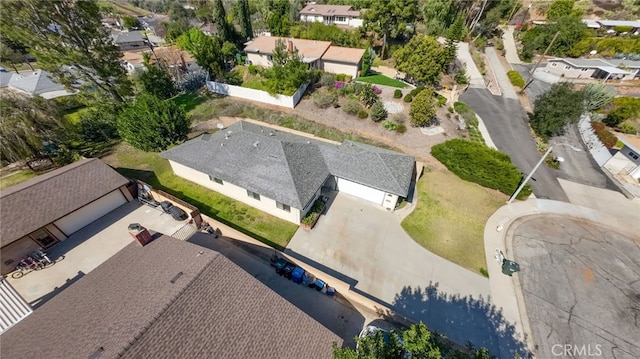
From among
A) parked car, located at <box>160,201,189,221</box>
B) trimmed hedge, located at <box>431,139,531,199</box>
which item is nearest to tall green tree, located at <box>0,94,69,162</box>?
parked car, located at <box>160,201,189,221</box>

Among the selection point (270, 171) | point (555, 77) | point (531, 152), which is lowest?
point (531, 152)

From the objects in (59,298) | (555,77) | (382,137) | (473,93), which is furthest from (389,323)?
(555,77)

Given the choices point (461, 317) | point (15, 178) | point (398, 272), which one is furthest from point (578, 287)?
point (15, 178)

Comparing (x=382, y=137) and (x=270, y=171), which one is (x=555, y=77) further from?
(x=270, y=171)

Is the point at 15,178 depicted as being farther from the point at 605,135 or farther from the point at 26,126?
the point at 605,135

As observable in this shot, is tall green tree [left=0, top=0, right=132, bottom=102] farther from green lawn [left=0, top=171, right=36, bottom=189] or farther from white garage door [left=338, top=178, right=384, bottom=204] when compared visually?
white garage door [left=338, top=178, right=384, bottom=204]

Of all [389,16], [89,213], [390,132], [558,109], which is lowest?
[89,213]
